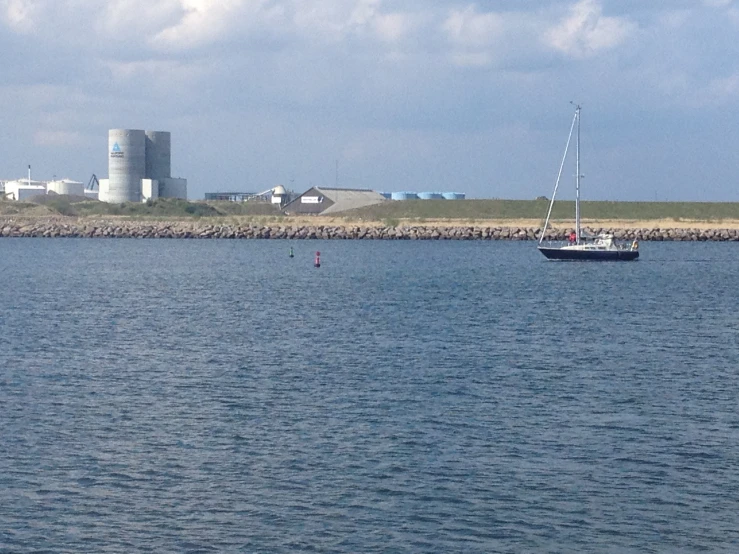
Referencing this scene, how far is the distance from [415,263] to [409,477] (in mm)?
64082

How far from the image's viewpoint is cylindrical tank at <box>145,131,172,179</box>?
509 ft

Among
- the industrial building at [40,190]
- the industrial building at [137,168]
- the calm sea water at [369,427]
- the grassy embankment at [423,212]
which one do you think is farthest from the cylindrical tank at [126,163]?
the calm sea water at [369,427]

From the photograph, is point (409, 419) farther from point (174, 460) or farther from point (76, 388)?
point (76, 388)

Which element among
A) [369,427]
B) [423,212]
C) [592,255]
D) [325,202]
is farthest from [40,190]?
[369,427]

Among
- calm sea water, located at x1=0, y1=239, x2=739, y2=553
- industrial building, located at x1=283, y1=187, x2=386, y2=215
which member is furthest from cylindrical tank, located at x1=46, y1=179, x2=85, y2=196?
calm sea water, located at x1=0, y1=239, x2=739, y2=553

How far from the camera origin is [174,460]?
20.7 m

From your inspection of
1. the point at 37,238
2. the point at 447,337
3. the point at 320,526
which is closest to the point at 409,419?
the point at 320,526

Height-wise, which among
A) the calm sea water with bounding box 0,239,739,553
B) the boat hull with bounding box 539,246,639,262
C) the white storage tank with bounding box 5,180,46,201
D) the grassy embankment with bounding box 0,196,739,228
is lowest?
the calm sea water with bounding box 0,239,739,553

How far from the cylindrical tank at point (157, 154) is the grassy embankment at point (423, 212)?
7781mm

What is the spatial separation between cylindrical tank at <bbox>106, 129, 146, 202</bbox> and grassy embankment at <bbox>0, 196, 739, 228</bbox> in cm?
393

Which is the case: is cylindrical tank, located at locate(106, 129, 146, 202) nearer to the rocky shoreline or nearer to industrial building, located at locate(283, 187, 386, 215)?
the rocky shoreline

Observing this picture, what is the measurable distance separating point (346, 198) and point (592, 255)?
77820 mm

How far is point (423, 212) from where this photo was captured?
147m

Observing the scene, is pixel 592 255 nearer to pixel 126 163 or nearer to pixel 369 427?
pixel 369 427
